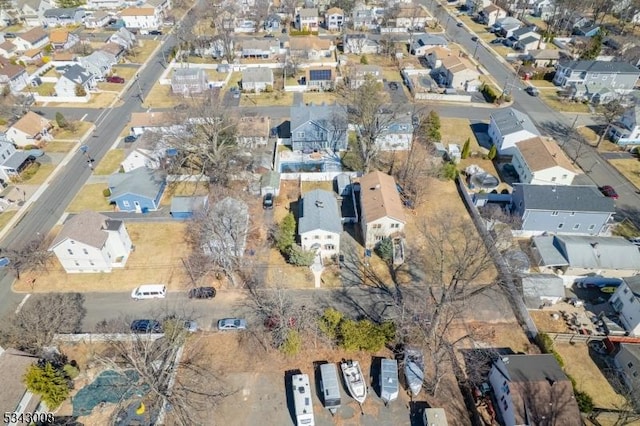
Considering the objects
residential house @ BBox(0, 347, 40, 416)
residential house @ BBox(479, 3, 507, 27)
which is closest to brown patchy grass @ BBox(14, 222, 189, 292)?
residential house @ BBox(0, 347, 40, 416)

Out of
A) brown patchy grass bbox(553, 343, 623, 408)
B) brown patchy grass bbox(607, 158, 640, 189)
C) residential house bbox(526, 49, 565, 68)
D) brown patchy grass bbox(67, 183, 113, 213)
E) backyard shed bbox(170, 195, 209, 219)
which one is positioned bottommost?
brown patchy grass bbox(67, 183, 113, 213)

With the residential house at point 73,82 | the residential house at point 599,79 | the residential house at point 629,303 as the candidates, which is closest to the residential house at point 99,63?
the residential house at point 73,82

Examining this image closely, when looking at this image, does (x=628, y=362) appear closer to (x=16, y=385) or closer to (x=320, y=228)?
(x=320, y=228)

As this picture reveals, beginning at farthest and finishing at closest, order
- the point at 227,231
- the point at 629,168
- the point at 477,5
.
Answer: the point at 477,5 → the point at 629,168 → the point at 227,231

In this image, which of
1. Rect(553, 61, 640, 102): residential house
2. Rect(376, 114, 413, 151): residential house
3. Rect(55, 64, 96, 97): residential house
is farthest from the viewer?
Rect(55, 64, 96, 97): residential house

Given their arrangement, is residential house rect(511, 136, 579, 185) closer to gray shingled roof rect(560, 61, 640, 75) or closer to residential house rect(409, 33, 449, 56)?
gray shingled roof rect(560, 61, 640, 75)

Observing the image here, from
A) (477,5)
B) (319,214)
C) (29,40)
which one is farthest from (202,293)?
(477,5)

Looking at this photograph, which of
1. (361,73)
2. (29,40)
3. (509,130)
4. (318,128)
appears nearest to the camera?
(318,128)
